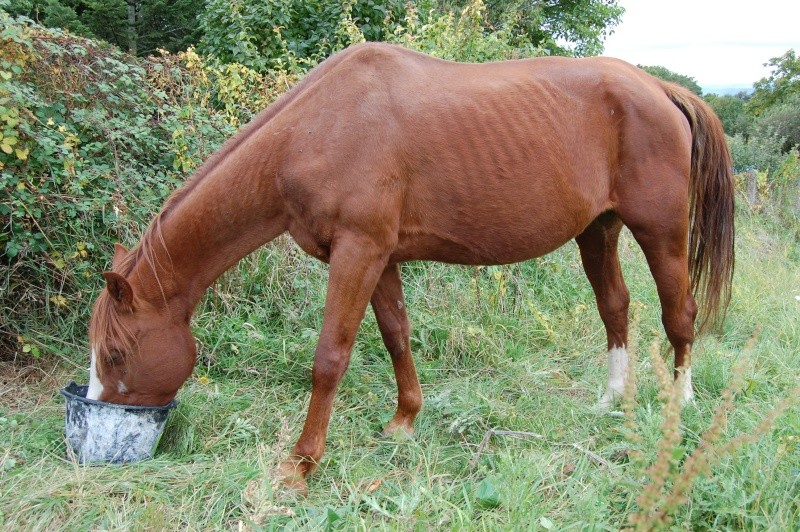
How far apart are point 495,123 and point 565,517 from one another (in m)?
1.76

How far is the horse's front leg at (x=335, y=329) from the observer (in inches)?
105

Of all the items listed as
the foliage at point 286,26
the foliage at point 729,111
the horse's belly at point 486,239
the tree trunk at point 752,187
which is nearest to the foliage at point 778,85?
the foliage at point 729,111

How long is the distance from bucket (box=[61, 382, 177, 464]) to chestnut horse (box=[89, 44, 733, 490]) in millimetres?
69

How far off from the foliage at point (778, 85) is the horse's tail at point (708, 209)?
100 ft

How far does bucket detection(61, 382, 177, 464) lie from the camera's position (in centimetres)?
283

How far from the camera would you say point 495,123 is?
9.79ft

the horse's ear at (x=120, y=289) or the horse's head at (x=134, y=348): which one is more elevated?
the horse's ear at (x=120, y=289)

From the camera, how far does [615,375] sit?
373 cm

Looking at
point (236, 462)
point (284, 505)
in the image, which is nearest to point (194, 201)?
point (236, 462)

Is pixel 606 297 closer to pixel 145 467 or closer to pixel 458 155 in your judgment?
pixel 458 155

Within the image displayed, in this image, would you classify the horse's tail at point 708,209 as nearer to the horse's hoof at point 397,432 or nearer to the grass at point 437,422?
the grass at point 437,422

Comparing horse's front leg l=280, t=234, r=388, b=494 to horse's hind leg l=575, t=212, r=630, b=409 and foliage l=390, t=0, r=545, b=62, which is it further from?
foliage l=390, t=0, r=545, b=62

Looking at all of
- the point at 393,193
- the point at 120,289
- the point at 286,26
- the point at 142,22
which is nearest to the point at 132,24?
the point at 142,22

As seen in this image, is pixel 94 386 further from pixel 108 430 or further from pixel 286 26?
pixel 286 26
